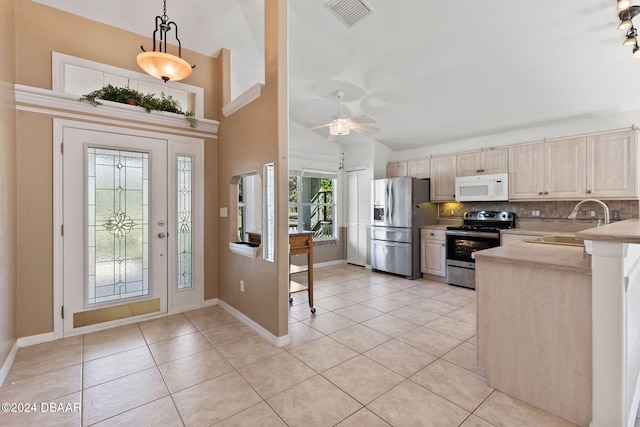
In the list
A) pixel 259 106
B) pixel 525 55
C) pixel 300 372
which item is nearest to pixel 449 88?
pixel 525 55

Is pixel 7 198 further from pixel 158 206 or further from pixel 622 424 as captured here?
pixel 622 424

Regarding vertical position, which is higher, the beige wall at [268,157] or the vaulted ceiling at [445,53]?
the vaulted ceiling at [445,53]

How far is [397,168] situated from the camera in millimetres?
6113

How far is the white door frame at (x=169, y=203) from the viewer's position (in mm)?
2912

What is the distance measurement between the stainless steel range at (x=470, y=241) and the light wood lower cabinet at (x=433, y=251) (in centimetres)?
11

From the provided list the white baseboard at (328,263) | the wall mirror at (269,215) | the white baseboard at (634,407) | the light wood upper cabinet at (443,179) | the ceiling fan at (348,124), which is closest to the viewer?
the white baseboard at (634,407)

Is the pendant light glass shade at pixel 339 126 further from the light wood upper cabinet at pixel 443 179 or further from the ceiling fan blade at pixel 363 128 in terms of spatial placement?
the light wood upper cabinet at pixel 443 179

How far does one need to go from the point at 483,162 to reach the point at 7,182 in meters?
5.89

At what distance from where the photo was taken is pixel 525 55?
3.20m

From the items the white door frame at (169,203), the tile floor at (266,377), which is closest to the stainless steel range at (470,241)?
the tile floor at (266,377)

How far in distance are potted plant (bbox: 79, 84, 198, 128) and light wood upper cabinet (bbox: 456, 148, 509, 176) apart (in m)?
4.32

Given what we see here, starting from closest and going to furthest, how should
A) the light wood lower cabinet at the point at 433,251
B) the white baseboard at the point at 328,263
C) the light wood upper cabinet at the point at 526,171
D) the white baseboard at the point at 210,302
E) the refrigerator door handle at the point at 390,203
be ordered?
the white baseboard at the point at 210,302
the light wood upper cabinet at the point at 526,171
the light wood lower cabinet at the point at 433,251
the refrigerator door handle at the point at 390,203
the white baseboard at the point at 328,263

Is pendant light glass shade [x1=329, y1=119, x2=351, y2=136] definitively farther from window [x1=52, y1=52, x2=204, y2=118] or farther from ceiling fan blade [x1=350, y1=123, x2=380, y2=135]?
window [x1=52, y1=52, x2=204, y2=118]

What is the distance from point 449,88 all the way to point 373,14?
155 centimetres
